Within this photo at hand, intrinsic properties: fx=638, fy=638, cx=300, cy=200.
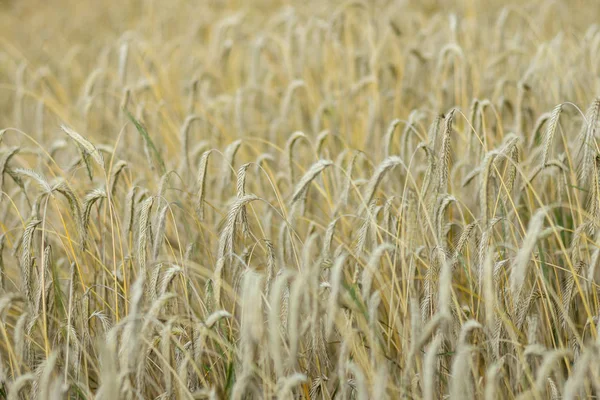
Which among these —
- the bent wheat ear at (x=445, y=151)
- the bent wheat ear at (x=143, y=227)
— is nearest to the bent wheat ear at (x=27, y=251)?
the bent wheat ear at (x=143, y=227)

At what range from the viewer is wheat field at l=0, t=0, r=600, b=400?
155 cm

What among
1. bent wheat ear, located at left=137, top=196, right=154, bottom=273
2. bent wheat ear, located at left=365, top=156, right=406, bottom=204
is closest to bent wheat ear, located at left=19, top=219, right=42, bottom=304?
bent wheat ear, located at left=137, top=196, right=154, bottom=273

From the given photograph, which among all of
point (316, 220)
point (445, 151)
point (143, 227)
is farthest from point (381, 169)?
point (316, 220)

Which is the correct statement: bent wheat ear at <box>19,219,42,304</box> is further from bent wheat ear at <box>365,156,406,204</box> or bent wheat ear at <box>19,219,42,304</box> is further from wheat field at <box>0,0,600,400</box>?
bent wheat ear at <box>365,156,406,204</box>

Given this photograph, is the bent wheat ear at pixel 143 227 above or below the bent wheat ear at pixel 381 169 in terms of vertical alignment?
below

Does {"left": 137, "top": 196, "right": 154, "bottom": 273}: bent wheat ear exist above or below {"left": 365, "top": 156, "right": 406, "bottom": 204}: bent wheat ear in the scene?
below

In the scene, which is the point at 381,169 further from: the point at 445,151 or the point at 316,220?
the point at 316,220

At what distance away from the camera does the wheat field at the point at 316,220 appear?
5.08ft

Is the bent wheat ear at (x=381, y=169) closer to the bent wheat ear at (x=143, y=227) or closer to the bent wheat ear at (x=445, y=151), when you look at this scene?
the bent wheat ear at (x=445, y=151)

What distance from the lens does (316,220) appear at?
2539 mm

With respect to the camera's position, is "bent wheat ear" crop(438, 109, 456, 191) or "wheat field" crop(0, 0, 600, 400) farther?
"bent wheat ear" crop(438, 109, 456, 191)

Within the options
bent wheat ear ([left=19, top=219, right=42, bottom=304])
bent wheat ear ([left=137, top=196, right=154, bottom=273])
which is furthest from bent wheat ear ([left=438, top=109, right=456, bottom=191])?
bent wheat ear ([left=19, top=219, right=42, bottom=304])

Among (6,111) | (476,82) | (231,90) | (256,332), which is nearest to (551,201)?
(476,82)

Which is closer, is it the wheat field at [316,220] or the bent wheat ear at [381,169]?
the wheat field at [316,220]
